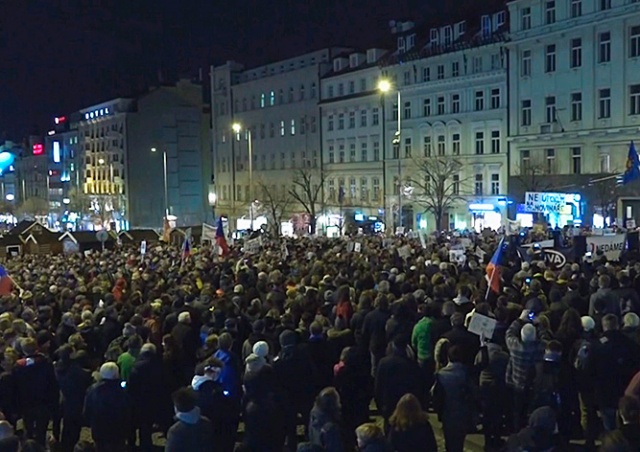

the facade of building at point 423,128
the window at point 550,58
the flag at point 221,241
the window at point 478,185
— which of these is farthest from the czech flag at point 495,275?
the window at point 478,185

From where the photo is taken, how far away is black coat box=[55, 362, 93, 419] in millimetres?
9578

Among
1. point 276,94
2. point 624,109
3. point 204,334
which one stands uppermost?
point 276,94

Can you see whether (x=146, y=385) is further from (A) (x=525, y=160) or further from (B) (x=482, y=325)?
(A) (x=525, y=160)

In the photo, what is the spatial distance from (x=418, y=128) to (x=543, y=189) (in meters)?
14.6

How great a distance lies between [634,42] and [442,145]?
1712 centimetres

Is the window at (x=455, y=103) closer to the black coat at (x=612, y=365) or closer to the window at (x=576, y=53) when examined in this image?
the window at (x=576, y=53)

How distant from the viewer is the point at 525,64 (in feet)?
167

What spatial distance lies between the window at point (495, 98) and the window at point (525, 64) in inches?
105

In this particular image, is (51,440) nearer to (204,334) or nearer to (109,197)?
(204,334)

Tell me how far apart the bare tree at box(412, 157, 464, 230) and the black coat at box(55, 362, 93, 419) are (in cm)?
4612

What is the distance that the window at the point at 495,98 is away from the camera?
53.4 m

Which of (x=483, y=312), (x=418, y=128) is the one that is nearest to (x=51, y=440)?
(x=483, y=312)

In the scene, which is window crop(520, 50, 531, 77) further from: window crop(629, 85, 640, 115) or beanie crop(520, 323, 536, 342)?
beanie crop(520, 323, 536, 342)

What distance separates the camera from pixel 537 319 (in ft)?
34.3
